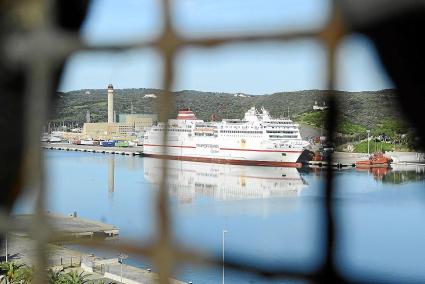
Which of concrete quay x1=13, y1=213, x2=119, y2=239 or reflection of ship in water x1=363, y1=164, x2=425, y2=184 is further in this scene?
concrete quay x1=13, y1=213, x2=119, y2=239

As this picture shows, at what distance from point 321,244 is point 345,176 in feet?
0.23

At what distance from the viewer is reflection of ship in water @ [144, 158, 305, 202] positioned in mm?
680

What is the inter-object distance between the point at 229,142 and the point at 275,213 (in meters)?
0.33

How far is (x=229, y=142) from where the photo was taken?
1.22m

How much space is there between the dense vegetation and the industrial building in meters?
0.01

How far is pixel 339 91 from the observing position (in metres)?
0.52

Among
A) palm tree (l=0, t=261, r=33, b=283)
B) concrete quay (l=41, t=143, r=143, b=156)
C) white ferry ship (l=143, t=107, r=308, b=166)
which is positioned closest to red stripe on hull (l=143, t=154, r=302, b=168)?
white ferry ship (l=143, t=107, r=308, b=166)

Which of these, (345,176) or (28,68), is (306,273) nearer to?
(345,176)

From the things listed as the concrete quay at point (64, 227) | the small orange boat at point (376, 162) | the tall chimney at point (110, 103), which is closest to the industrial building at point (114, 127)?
the tall chimney at point (110, 103)

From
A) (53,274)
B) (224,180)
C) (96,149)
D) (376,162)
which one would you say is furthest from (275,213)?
(96,149)

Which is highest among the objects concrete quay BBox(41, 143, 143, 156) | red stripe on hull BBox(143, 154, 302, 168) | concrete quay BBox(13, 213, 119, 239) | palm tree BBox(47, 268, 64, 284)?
concrete quay BBox(41, 143, 143, 156)

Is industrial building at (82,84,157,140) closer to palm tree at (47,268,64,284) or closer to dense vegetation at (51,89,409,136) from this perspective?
dense vegetation at (51,89,409,136)

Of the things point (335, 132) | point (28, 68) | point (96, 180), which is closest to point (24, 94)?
point (28, 68)

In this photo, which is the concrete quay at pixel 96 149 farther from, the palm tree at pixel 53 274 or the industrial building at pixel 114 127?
the palm tree at pixel 53 274
